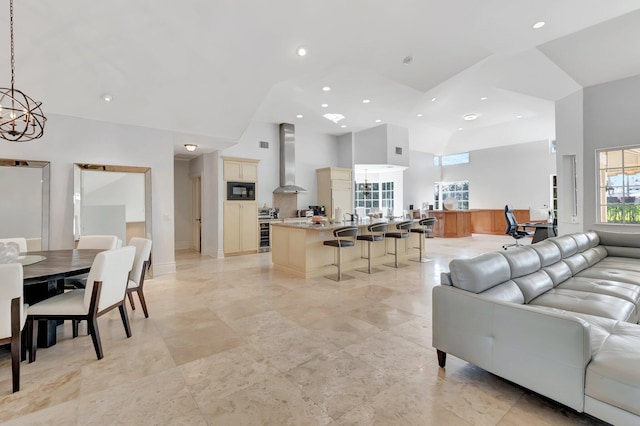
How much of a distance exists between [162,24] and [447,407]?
16.2 ft

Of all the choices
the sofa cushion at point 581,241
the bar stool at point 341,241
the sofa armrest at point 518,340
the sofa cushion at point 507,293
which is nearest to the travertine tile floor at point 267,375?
the sofa armrest at point 518,340

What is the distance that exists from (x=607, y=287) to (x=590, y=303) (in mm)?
638

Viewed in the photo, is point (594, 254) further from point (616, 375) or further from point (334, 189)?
point (334, 189)

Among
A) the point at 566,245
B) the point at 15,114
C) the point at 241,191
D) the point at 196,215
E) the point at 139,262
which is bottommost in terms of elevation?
the point at 139,262

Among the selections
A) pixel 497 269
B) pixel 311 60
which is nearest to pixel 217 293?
pixel 497 269

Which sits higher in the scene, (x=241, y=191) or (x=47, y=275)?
(x=241, y=191)

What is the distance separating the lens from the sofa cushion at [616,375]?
1.39 metres

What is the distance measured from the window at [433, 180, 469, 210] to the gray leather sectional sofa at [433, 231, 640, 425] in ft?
32.5

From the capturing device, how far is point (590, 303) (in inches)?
92.5

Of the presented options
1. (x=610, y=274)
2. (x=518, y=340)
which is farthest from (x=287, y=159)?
(x=518, y=340)

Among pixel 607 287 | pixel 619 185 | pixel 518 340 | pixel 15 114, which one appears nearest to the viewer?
pixel 518 340

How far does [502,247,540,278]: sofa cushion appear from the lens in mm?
2547

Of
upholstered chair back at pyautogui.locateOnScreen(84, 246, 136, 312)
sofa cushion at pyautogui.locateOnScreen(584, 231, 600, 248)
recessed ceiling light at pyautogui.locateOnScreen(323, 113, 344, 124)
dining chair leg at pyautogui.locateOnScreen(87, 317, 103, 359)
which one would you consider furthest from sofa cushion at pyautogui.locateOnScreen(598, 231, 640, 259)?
dining chair leg at pyautogui.locateOnScreen(87, 317, 103, 359)

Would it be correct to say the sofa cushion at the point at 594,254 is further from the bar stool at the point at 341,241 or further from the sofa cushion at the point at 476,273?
the bar stool at the point at 341,241
